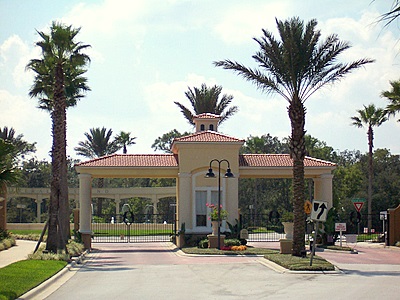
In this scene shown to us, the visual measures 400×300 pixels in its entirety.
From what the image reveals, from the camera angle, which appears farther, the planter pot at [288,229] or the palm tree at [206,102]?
the palm tree at [206,102]

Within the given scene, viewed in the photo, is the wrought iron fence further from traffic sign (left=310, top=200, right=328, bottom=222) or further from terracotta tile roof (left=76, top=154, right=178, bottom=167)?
→ traffic sign (left=310, top=200, right=328, bottom=222)

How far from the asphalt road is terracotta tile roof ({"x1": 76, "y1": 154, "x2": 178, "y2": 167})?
32.2 feet

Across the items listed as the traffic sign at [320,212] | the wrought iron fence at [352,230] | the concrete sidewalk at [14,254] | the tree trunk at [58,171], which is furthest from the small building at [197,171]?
the traffic sign at [320,212]

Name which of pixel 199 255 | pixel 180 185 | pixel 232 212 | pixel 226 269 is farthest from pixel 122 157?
pixel 226 269

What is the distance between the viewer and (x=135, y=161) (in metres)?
40.6

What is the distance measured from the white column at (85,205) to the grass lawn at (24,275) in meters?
13.0

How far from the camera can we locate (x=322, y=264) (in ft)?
77.5

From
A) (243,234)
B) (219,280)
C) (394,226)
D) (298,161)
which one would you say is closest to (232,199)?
(243,234)

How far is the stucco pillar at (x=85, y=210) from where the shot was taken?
37.6 m

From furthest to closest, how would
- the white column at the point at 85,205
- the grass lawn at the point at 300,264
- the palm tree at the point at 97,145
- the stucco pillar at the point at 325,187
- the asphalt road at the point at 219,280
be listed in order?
1. the palm tree at the point at 97,145
2. the stucco pillar at the point at 325,187
3. the white column at the point at 85,205
4. the grass lawn at the point at 300,264
5. the asphalt road at the point at 219,280

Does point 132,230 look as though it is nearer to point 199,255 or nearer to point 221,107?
point 221,107

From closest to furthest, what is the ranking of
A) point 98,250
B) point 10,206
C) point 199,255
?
1. point 199,255
2. point 98,250
3. point 10,206

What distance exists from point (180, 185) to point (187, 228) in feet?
8.22

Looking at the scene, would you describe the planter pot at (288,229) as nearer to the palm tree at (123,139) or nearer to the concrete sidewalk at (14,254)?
the concrete sidewalk at (14,254)
